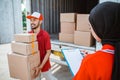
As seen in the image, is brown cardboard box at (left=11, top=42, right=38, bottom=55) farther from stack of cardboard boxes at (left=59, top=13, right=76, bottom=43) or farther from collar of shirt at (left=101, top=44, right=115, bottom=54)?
collar of shirt at (left=101, top=44, right=115, bottom=54)

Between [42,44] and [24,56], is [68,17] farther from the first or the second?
[24,56]

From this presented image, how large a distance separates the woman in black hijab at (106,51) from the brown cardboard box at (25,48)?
1631 mm

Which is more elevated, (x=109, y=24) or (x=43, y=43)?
(x=109, y=24)

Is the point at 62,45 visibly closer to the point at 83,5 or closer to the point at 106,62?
the point at 106,62

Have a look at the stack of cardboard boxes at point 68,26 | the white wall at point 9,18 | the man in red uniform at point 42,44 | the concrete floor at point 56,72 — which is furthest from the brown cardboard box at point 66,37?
the white wall at point 9,18

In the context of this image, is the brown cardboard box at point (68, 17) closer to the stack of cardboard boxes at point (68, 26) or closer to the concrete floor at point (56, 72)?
the stack of cardboard boxes at point (68, 26)

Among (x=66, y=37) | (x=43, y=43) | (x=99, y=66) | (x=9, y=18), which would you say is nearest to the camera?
(x=99, y=66)

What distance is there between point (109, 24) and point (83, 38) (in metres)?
2.37

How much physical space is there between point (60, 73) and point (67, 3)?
2.14m

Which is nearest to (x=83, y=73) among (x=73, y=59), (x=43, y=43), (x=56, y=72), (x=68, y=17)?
(x=73, y=59)

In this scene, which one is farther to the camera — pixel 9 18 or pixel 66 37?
pixel 9 18

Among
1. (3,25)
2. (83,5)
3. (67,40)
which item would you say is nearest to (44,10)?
(67,40)

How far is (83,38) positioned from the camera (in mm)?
3311

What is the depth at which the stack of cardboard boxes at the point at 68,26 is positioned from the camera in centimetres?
351
